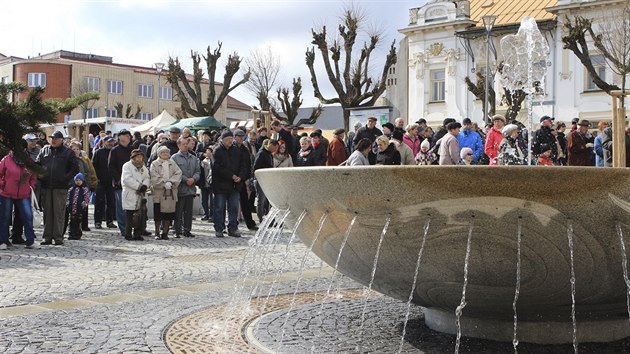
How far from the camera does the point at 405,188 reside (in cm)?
485

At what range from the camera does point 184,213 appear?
1535 centimetres

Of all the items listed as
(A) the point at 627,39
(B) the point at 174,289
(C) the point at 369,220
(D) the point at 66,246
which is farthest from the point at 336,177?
(A) the point at 627,39

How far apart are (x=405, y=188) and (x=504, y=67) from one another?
4098 cm

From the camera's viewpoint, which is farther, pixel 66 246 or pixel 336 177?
pixel 66 246

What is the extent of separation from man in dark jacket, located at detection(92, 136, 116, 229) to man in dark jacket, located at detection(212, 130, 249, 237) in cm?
301

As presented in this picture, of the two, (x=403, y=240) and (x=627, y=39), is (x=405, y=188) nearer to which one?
(x=403, y=240)

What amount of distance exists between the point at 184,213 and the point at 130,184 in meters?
1.31

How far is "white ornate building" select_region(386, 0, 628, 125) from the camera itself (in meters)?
42.4

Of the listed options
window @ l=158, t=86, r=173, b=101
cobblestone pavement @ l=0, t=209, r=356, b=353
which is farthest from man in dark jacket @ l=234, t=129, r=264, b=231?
window @ l=158, t=86, r=173, b=101

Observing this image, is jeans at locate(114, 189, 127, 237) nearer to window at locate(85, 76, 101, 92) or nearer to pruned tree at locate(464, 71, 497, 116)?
pruned tree at locate(464, 71, 497, 116)

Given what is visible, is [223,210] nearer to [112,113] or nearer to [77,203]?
[77,203]

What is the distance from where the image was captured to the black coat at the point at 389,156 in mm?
13023

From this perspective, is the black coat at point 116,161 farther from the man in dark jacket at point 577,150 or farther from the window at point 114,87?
the window at point 114,87

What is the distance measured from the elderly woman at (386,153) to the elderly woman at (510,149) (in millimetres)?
1653
